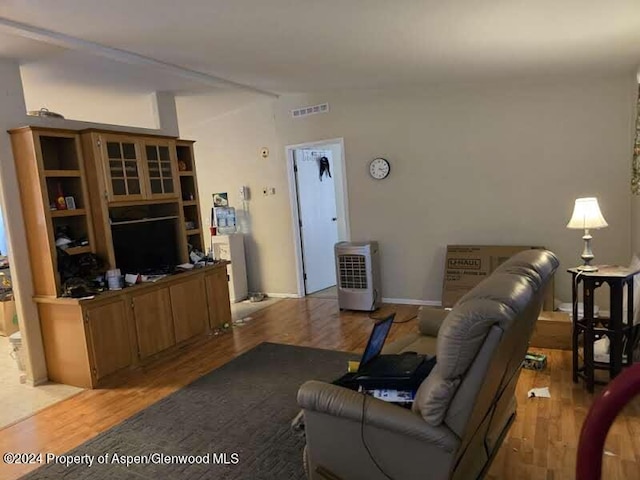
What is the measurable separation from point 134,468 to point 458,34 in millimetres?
3172

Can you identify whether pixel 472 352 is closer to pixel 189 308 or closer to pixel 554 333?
pixel 554 333

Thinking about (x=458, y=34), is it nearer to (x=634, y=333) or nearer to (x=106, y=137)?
(x=634, y=333)

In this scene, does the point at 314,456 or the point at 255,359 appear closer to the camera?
the point at 314,456

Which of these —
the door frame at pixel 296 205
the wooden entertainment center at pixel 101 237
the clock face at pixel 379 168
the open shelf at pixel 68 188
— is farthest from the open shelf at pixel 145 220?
the clock face at pixel 379 168

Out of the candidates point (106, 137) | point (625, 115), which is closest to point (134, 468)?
point (106, 137)

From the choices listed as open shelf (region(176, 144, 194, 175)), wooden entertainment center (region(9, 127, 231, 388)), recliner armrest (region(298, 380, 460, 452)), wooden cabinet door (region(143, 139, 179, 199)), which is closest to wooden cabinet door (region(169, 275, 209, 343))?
wooden entertainment center (region(9, 127, 231, 388))

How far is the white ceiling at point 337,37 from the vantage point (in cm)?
243

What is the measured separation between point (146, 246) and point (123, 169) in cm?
77

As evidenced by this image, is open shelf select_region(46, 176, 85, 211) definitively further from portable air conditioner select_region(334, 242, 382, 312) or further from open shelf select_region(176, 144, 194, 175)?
portable air conditioner select_region(334, 242, 382, 312)

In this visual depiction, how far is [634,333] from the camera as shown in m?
2.96

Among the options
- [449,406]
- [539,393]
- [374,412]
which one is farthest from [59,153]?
[539,393]

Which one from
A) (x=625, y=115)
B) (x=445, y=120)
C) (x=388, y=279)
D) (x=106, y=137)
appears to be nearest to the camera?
(x=106, y=137)

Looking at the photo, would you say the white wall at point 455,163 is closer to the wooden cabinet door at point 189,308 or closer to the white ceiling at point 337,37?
the white ceiling at point 337,37

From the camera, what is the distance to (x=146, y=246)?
13.9 ft
